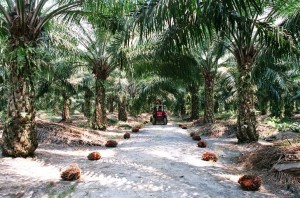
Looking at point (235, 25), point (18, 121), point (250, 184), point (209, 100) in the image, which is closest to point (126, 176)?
point (250, 184)

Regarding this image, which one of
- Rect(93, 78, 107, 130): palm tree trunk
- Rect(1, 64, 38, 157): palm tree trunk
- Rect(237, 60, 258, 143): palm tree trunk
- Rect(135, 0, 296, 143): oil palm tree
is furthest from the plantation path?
Rect(93, 78, 107, 130): palm tree trunk

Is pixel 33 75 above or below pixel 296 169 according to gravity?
above

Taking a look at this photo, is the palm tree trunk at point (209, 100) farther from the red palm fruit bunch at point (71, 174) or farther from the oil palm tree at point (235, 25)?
the red palm fruit bunch at point (71, 174)

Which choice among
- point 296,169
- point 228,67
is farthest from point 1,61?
point 228,67

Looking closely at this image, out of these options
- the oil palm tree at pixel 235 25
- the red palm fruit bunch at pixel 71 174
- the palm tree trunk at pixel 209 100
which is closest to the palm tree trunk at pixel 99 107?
the palm tree trunk at pixel 209 100

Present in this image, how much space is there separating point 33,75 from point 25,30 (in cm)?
111

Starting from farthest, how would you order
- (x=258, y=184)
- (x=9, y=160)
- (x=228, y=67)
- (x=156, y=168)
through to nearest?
1. (x=228, y=67)
2. (x=9, y=160)
3. (x=156, y=168)
4. (x=258, y=184)

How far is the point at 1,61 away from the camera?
7.90 m

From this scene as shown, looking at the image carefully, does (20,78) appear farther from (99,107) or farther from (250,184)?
(99,107)

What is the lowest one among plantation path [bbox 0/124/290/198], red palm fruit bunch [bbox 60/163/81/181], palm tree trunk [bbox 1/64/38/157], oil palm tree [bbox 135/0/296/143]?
plantation path [bbox 0/124/290/198]

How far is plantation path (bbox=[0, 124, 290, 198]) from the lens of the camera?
16.5ft

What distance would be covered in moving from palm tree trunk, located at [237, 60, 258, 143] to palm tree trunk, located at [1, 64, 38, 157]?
6.84 meters

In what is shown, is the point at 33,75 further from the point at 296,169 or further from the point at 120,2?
the point at 296,169

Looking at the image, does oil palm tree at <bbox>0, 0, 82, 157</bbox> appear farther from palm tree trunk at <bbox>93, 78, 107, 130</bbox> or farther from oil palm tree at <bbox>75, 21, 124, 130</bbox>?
palm tree trunk at <bbox>93, 78, 107, 130</bbox>
